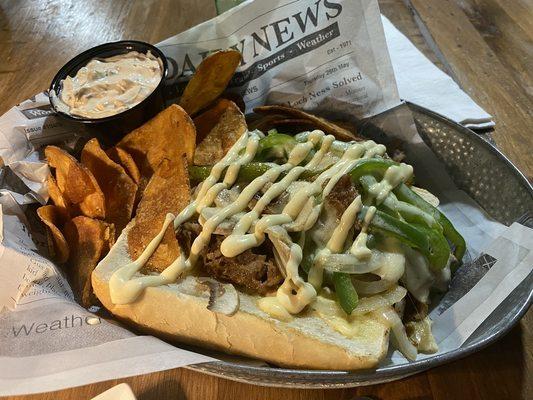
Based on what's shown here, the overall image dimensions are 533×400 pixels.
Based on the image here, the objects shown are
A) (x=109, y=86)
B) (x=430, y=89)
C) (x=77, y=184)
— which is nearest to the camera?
(x=77, y=184)

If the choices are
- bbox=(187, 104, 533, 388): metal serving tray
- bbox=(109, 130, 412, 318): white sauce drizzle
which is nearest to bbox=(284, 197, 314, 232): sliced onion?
bbox=(109, 130, 412, 318): white sauce drizzle

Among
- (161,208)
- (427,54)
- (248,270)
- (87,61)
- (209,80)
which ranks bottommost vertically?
(427,54)

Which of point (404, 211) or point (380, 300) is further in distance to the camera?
point (404, 211)

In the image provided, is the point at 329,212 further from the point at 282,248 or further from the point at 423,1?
the point at 423,1

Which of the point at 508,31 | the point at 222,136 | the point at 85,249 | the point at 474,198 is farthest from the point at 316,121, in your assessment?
the point at 508,31

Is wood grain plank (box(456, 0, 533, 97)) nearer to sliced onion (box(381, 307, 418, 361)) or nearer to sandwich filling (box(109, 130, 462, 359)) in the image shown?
sandwich filling (box(109, 130, 462, 359))

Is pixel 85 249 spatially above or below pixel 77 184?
below

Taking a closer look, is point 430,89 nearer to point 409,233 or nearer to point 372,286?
point 409,233

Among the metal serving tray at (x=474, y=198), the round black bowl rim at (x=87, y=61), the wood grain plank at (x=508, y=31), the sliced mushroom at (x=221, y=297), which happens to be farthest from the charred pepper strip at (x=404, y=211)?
the wood grain plank at (x=508, y=31)
